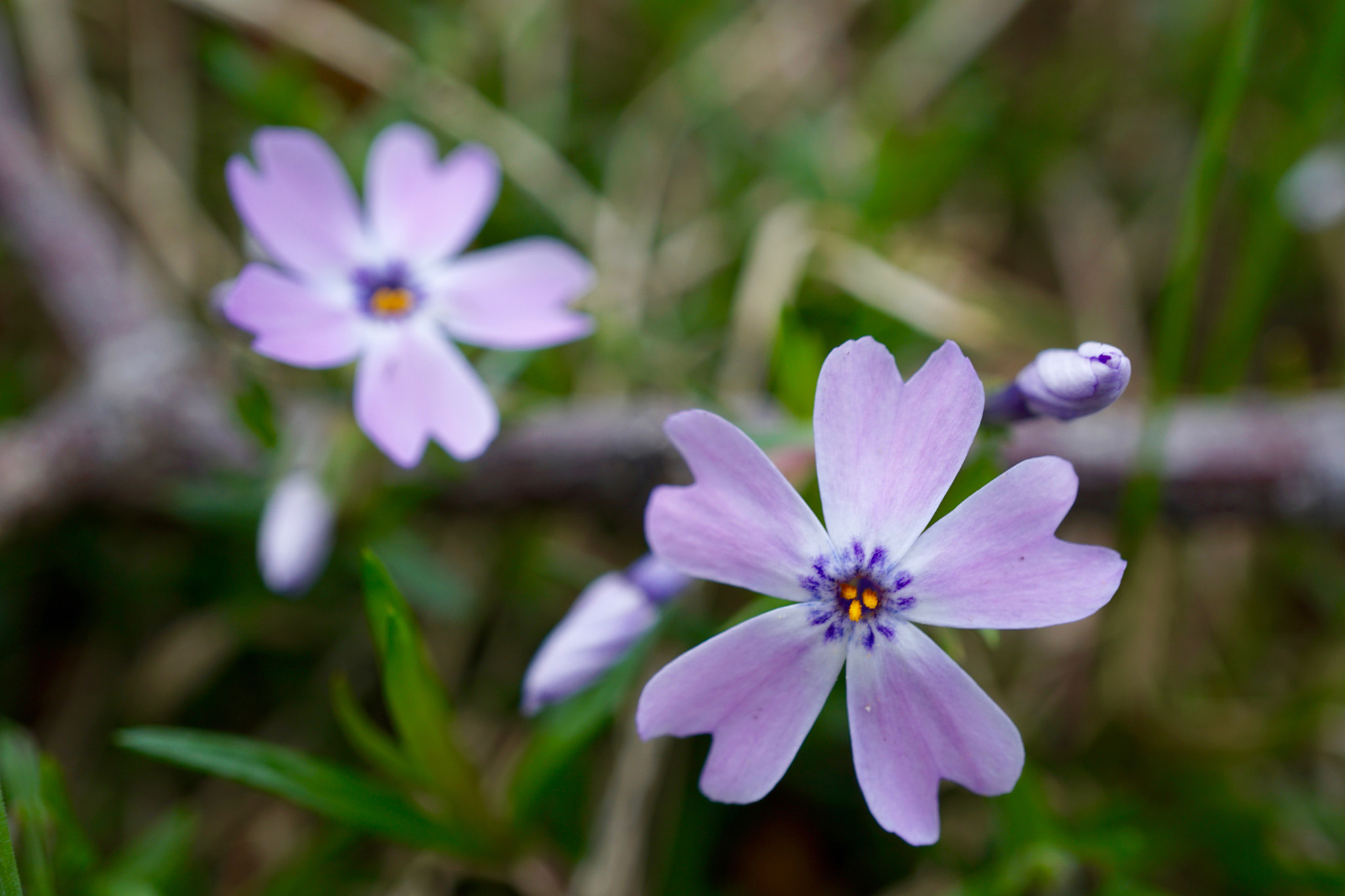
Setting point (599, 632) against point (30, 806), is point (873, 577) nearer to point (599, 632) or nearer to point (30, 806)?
point (599, 632)

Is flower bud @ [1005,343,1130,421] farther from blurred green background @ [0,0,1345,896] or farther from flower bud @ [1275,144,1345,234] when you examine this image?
flower bud @ [1275,144,1345,234]

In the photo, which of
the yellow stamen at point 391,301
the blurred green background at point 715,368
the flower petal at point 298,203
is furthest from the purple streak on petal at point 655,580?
the flower petal at point 298,203

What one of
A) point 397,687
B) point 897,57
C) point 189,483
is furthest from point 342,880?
point 897,57

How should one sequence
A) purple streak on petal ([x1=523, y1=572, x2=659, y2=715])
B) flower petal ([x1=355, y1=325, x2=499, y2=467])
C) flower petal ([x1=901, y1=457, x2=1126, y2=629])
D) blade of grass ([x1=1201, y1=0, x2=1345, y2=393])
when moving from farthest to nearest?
1. blade of grass ([x1=1201, y1=0, x2=1345, y2=393])
2. flower petal ([x1=355, y1=325, x2=499, y2=467])
3. purple streak on petal ([x1=523, y1=572, x2=659, y2=715])
4. flower petal ([x1=901, y1=457, x2=1126, y2=629])

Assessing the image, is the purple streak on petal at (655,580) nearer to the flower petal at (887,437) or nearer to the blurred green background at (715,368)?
the blurred green background at (715,368)

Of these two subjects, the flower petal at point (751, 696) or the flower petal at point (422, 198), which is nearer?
the flower petal at point (751, 696)

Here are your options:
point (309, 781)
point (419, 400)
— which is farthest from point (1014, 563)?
point (309, 781)

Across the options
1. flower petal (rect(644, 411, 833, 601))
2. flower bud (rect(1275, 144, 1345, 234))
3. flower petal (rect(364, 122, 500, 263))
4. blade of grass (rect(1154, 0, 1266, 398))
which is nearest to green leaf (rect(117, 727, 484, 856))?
flower petal (rect(644, 411, 833, 601))

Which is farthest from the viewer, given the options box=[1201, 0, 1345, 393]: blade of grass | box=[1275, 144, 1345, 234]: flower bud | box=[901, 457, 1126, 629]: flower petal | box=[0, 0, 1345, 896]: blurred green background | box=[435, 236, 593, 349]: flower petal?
box=[1275, 144, 1345, 234]: flower bud
